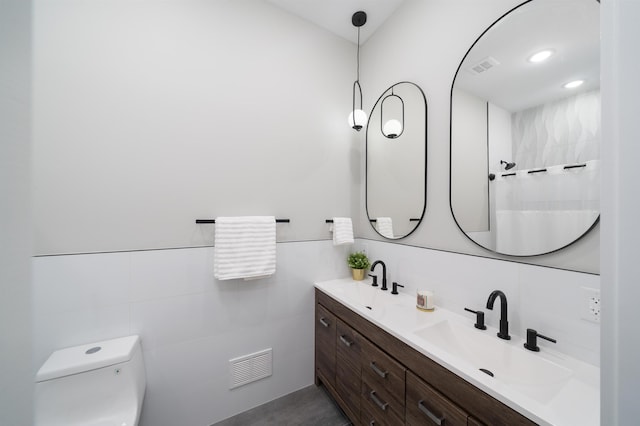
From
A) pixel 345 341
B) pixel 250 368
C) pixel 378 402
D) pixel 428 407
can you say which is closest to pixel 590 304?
pixel 428 407

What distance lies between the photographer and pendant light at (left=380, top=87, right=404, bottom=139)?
1.66 m

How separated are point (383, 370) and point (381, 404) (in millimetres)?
164

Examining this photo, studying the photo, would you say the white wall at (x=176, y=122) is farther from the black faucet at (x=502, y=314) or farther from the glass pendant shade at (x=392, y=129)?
the black faucet at (x=502, y=314)

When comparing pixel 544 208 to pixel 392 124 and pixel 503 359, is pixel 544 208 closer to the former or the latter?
pixel 503 359

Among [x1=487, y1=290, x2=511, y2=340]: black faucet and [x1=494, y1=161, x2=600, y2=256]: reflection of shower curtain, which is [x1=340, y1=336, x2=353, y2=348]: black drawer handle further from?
[x1=494, y1=161, x2=600, y2=256]: reflection of shower curtain

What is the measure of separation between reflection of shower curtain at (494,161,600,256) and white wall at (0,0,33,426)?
4.82ft

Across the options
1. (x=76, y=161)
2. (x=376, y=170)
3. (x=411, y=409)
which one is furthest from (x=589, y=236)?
(x=76, y=161)

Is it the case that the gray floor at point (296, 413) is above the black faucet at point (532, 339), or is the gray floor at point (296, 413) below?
below

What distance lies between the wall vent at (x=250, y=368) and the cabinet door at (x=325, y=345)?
354 millimetres

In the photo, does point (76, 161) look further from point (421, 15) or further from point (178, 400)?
point (421, 15)

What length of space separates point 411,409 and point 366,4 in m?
2.40

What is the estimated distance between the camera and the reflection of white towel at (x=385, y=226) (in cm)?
172

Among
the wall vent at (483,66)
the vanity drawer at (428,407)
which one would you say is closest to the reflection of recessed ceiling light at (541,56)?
the wall vent at (483,66)

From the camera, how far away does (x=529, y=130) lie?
1.05 metres
